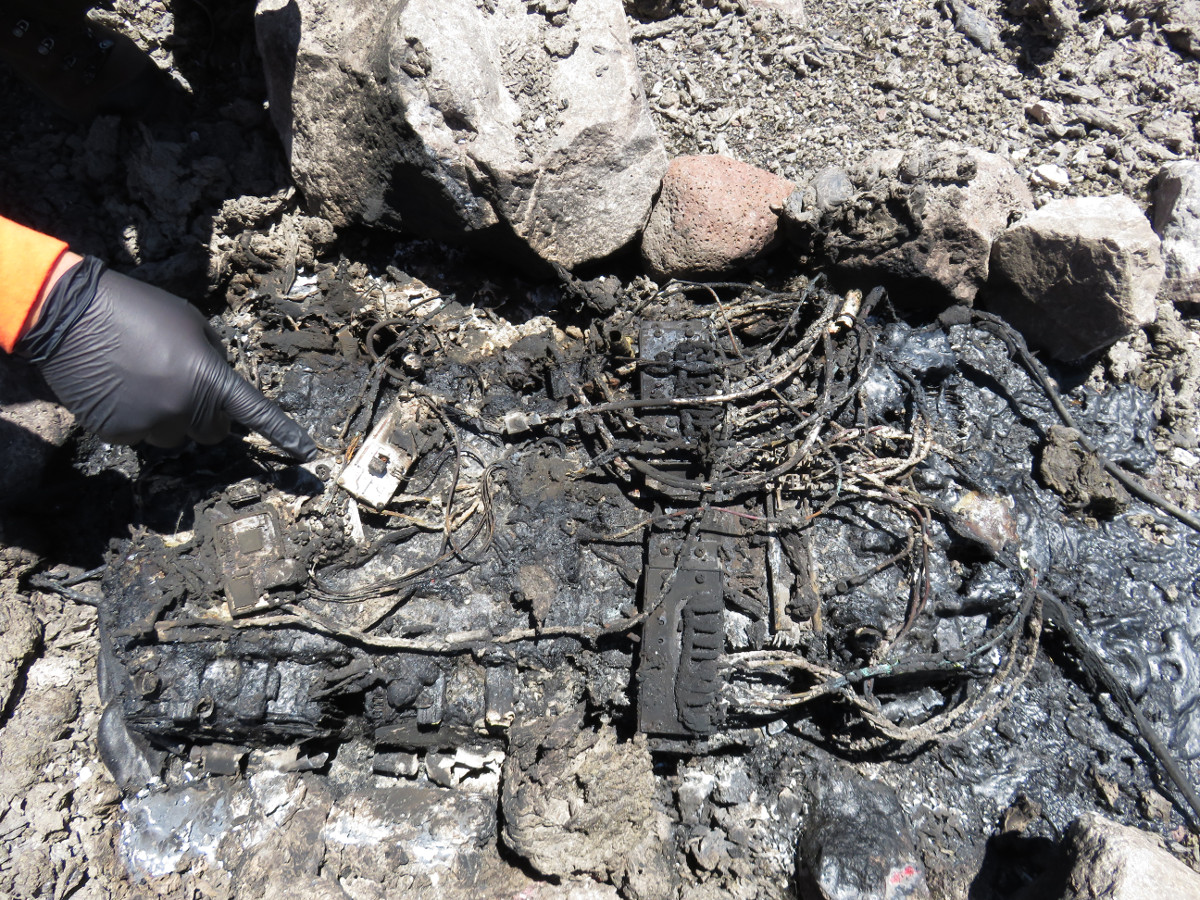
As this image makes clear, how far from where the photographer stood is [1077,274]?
3039 mm

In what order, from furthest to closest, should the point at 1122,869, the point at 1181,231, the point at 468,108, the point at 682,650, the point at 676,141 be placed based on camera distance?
the point at 676,141, the point at 1181,231, the point at 468,108, the point at 682,650, the point at 1122,869

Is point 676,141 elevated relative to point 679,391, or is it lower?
elevated

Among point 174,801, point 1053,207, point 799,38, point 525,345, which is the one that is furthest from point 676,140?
point 174,801

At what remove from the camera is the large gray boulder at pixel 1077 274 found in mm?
2934

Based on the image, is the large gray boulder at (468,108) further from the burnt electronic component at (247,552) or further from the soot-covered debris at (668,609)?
the burnt electronic component at (247,552)

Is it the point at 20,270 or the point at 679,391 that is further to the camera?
the point at 679,391

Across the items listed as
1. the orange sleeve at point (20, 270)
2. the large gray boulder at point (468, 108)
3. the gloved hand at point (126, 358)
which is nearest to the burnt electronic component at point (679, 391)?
the large gray boulder at point (468, 108)

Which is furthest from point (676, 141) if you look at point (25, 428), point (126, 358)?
point (25, 428)

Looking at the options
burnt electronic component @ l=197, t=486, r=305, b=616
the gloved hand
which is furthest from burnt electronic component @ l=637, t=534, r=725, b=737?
the gloved hand

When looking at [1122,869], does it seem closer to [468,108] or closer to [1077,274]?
[1077,274]

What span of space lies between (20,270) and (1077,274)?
14.1 feet

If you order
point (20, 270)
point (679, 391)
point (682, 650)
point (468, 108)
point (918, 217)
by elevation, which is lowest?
point (682, 650)

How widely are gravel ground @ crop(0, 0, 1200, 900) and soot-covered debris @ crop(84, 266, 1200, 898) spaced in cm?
23

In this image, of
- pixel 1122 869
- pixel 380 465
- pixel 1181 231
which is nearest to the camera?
pixel 1122 869
